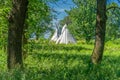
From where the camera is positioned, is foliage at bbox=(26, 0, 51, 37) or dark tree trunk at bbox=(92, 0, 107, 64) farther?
foliage at bbox=(26, 0, 51, 37)

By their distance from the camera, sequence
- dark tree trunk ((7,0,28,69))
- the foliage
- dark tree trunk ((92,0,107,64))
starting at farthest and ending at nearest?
the foliage, dark tree trunk ((92,0,107,64)), dark tree trunk ((7,0,28,69))

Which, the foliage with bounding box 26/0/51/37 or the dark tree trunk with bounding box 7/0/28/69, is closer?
the dark tree trunk with bounding box 7/0/28/69

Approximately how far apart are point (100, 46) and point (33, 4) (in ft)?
13.9

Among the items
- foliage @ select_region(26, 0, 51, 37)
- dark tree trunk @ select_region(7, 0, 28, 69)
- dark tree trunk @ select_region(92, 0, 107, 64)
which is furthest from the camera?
foliage @ select_region(26, 0, 51, 37)

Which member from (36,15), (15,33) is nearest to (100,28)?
(36,15)

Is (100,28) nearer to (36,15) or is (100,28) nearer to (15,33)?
(36,15)

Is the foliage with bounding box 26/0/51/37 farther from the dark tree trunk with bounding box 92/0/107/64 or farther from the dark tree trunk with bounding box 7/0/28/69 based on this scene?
the dark tree trunk with bounding box 7/0/28/69

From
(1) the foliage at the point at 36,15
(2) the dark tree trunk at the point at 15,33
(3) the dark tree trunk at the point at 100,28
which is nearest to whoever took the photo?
(2) the dark tree trunk at the point at 15,33

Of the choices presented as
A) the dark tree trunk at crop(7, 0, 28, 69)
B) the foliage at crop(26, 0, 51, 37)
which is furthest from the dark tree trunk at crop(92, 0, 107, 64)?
the dark tree trunk at crop(7, 0, 28, 69)

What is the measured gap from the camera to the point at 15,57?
1193cm

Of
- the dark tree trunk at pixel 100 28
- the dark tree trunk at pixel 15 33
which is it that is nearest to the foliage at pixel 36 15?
the dark tree trunk at pixel 100 28

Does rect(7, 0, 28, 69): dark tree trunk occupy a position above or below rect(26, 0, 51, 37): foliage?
below

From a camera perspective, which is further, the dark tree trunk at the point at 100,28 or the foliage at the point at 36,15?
the foliage at the point at 36,15

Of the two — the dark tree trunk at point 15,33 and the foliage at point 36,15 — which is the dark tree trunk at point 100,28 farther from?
the dark tree trunk at point 15,33
